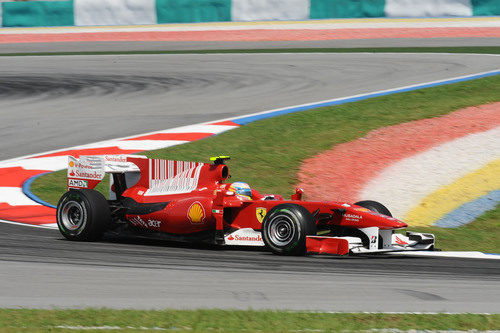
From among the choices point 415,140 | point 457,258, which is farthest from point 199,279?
point 415,140

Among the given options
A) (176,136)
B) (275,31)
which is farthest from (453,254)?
(275,31)

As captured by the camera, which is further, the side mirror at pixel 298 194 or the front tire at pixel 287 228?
the side mirror at pixel 298 194

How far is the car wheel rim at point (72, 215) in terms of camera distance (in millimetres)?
8766

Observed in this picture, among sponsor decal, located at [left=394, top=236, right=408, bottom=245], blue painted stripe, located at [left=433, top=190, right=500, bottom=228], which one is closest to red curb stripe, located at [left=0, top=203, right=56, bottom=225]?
sponsor decal, located at [left=394, top=236, right=408, bottom=245]

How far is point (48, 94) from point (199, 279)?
13626mm

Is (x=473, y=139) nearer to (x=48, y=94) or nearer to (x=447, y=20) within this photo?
(x=48, y=94)

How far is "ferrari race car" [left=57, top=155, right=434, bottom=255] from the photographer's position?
7.95 meters

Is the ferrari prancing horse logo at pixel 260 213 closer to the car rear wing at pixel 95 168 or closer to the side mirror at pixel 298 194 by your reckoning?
the side mirror at pixel 298 194

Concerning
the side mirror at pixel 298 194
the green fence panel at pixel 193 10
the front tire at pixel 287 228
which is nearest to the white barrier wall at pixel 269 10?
the green fence panel at pixel 193 10

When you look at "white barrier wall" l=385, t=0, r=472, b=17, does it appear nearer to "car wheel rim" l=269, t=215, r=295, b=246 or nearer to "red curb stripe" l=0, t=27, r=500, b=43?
"red curb stripe" l=0, t=27, r=500, b=43

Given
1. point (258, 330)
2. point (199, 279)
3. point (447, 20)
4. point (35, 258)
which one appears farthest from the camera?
point (447, 20)

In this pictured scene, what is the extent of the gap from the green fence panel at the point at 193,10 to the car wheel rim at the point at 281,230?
2248cm

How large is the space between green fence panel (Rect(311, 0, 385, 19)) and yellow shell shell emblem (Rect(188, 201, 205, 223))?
21.2 metres

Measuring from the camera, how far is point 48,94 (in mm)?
19547
